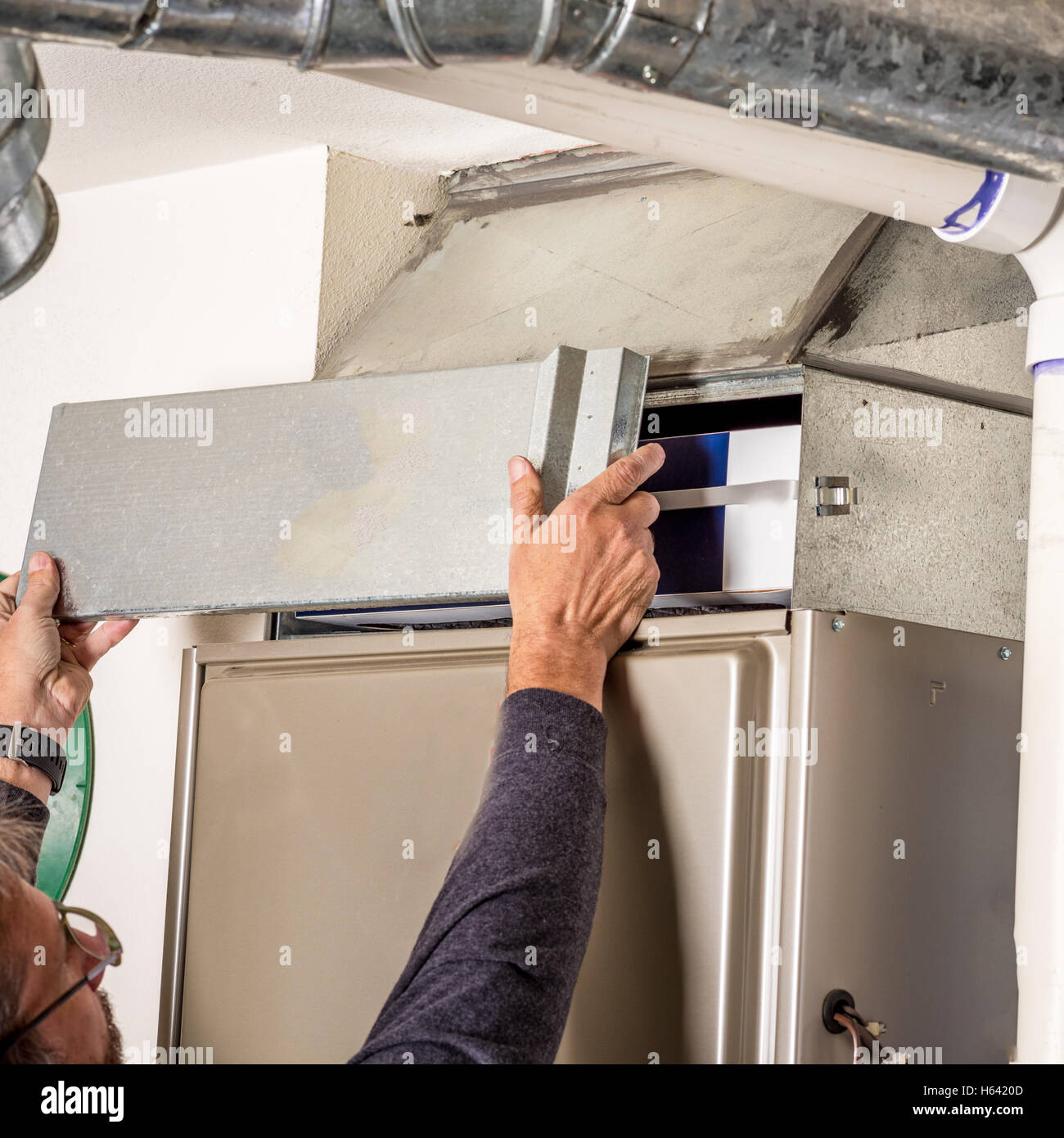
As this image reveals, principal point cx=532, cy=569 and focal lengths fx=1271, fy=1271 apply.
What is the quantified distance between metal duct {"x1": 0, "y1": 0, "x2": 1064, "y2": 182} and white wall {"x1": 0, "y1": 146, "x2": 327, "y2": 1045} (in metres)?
0.91

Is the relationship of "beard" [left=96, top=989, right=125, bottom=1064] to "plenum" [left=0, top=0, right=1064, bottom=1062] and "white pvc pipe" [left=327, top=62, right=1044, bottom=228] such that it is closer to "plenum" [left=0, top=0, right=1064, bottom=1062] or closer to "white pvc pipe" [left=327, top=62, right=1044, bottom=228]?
"plenum" [left=0, top=0, right=1064, bottom=1062]

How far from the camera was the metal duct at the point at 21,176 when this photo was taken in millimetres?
1001

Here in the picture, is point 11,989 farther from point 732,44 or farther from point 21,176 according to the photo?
point 732,44

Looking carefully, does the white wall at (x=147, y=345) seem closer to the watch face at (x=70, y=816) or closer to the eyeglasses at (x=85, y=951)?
the watch face at (x=70, y=816)

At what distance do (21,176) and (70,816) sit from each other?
112cm

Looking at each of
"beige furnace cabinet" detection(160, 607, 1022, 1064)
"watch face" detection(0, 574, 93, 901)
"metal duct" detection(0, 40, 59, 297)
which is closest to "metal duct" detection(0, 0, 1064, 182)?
"metal duct" detection(0, 40, 59, 297)

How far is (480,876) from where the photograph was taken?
3.56 ft

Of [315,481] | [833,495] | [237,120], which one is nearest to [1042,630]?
[833,495]

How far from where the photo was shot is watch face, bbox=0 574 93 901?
1883 millimetres

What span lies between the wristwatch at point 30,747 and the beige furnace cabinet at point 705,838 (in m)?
0.27

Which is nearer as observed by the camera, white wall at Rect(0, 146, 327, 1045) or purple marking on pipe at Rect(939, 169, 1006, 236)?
purple marking on pipe at Rect(939, 169, 1006, 236)

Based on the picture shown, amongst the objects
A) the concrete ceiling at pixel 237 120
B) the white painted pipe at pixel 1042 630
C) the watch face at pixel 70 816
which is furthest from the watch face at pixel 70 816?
the white painted pipe at pixel 1042 630

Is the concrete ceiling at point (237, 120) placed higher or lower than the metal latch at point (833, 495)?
higher
